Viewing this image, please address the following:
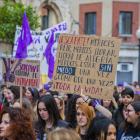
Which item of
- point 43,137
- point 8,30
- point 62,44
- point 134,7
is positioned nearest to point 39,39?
point 8,30

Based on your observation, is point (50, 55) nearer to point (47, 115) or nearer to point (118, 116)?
point (118, 116)

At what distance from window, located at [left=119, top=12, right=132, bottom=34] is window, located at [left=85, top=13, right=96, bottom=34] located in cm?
194

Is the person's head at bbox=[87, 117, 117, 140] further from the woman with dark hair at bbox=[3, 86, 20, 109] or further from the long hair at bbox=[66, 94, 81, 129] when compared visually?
the woman with dark hair at bbox=[3, 86, 20, 109]

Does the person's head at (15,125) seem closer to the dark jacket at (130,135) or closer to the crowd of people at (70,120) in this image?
the crowd of people at (70,120)

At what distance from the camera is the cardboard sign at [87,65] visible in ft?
14.6

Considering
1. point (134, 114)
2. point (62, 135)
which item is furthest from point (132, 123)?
point (62, 135)

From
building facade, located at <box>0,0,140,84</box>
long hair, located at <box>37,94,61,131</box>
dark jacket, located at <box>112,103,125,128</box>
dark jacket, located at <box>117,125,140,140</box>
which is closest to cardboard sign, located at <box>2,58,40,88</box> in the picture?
long hair, located at <box>37,94,61,131</box>

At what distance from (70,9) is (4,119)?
63.5ft

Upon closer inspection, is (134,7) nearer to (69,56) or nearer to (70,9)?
(70,9)

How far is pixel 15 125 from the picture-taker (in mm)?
3133

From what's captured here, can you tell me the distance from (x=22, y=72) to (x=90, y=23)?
57.6ft

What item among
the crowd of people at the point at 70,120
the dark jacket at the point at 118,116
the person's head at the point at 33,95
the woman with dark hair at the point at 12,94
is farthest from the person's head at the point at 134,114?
the person's head at the point at 33,95

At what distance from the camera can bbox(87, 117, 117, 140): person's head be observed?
123 inches

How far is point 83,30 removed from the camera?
2222 centimetres
